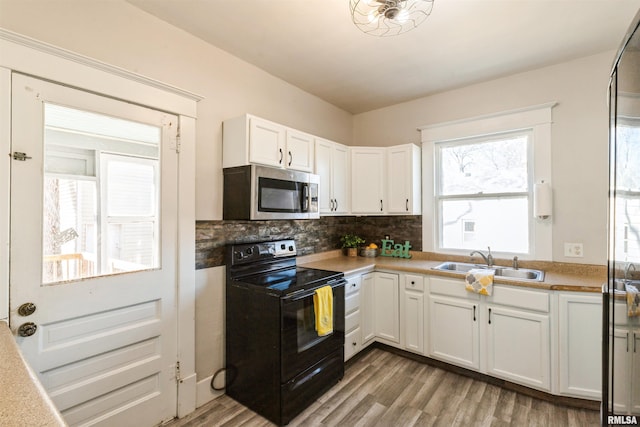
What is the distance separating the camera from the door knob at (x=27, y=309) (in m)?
1.43

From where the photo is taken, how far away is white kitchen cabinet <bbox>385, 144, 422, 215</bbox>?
3180 millimetres

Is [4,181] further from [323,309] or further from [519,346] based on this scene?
[519,346]

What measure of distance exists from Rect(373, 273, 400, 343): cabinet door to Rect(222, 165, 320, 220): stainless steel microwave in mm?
1068

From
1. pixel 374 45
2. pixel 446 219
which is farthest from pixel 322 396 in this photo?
pixel 374 45

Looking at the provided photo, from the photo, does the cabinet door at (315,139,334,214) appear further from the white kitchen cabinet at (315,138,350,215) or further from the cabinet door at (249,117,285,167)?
the cabinet door at (249,117,285,167)

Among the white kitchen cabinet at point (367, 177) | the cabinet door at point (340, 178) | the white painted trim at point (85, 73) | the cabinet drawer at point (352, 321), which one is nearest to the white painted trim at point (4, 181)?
the white painted trim at point (85, 73)

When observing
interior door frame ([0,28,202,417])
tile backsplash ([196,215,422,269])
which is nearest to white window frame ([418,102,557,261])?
Result: tile backsplash ([196,215,422,269])

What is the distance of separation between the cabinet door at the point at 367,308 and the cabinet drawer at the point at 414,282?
1.15 feet

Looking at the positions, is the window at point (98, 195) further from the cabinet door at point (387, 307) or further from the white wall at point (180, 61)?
the cabinet door at point (387, 307)

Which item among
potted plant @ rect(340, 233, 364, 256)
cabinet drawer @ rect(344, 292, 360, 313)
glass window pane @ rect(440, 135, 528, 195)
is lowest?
cabinet drawer @ rect(344, 292, 360, 313)

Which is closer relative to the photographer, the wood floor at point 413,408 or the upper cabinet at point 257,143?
the wood floor at point 413,408

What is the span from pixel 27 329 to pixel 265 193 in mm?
1488

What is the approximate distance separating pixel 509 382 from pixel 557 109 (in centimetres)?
237

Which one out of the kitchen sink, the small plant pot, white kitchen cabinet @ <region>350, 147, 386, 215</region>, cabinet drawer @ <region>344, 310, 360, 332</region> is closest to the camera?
the kitchen sink
